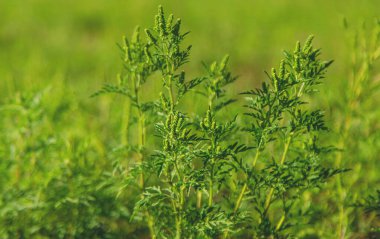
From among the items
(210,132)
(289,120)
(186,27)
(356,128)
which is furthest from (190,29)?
(210,132)

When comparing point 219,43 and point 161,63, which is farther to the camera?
point 219,43

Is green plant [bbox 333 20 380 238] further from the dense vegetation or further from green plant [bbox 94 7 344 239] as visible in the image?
green plant [bbox 94 7 344 239]

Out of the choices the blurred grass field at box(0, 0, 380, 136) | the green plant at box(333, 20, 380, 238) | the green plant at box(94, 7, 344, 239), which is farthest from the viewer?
the blurred grass field at box(0, 0, 380, 136)

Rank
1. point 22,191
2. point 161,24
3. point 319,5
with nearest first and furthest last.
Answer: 1. point 161,24
2. point 22,191
3. point 319,5

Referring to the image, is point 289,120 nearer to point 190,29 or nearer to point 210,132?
Answer: point 210,132

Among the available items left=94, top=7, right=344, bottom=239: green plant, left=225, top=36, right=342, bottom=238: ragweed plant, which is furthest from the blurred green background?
left=225, top=36, right=342, bottom=238: ragweed plant

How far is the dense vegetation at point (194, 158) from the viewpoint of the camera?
6.83 feet

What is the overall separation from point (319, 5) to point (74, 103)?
21.2 feet

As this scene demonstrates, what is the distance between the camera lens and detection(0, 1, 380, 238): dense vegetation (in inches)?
82.0

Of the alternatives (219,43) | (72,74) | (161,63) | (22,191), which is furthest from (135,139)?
(219,43)

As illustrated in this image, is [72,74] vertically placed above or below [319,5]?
below

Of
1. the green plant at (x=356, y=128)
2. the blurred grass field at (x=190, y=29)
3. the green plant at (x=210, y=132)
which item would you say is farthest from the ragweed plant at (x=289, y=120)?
the blurred grass field at (x=190, y=29)

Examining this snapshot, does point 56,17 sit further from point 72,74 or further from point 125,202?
point 125,202

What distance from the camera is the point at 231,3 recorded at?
909 cm
